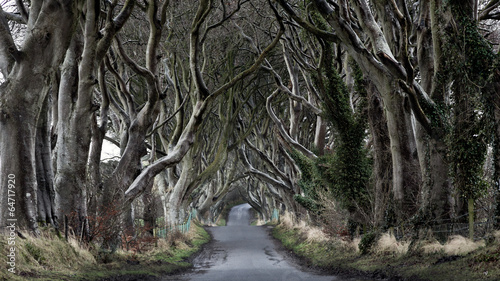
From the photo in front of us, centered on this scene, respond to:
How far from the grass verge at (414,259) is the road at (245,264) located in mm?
925

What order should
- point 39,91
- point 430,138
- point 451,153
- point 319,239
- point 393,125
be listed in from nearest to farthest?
1. point 39,91
2. point 451,153
3. point 430,138
4. point 393,125
5. point 319,239

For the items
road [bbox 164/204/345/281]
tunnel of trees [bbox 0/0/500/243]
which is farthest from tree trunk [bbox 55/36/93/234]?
road [bbox 164/204/345/281]

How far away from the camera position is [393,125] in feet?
39.3

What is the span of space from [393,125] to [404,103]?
1.98ft

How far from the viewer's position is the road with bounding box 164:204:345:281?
10844 millimetres

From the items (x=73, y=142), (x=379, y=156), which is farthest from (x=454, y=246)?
(x=73, y=142)

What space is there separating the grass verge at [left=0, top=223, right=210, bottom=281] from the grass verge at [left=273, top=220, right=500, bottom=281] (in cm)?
454

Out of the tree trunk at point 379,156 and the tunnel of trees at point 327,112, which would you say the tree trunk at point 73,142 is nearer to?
the tunnel of trees at point 327,112

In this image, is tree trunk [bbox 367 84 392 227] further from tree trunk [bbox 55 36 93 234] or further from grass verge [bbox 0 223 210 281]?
tree trunk [bbox 55 36 93 234]

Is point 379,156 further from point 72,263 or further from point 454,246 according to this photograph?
point 72,263

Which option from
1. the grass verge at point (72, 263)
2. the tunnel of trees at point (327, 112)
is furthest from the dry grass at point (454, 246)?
the grass verge at point (72, 263)

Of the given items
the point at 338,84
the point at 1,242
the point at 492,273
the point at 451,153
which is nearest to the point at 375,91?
the point at 338,84

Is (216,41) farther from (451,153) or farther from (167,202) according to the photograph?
(451,153)

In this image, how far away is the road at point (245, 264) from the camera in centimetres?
1084
